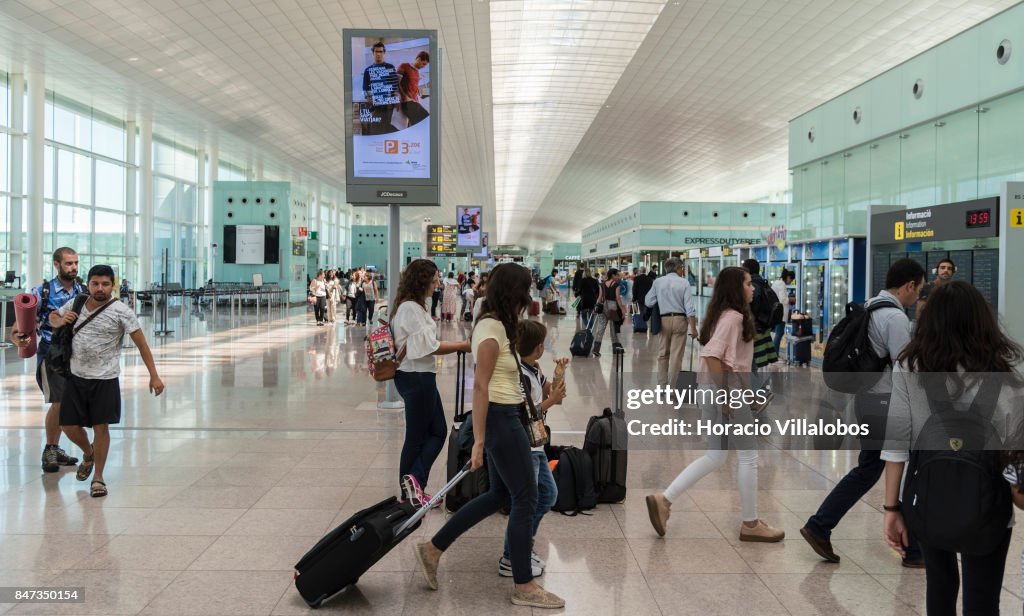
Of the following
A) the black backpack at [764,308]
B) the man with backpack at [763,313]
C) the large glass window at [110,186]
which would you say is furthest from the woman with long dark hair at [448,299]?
the black backpack at [764,308]

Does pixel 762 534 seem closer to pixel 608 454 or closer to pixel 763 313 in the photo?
pixel 608 454

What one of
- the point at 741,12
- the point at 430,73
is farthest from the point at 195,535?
the point at 741,12

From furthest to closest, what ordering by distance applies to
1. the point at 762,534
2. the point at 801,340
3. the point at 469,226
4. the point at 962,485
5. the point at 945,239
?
1. the point at 469,226
2. the point at 801,340
3. the point at 945,239
4. the point at 762,534
5. the point at 962,485

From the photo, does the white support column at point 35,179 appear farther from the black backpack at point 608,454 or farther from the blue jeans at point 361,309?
the black backpack at point 608,454

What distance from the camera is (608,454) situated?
5266 mm

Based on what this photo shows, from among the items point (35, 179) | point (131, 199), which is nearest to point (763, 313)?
point (35, 179)

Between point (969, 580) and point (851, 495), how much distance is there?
175 cm

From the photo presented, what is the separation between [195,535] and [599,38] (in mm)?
27236

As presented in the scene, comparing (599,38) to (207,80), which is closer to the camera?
(207,80)

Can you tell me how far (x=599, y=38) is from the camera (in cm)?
2906

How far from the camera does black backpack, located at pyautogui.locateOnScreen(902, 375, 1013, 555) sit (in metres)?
2.33

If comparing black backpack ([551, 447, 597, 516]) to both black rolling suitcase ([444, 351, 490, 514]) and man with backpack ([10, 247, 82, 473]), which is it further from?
man with backpack ([10, 247, 82, 473])

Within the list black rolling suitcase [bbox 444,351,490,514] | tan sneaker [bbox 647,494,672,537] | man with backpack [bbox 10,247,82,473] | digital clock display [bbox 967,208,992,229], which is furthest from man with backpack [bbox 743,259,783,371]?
man with backpack [bbox 10,247,82,473]

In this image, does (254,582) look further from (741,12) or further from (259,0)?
(741,12)
